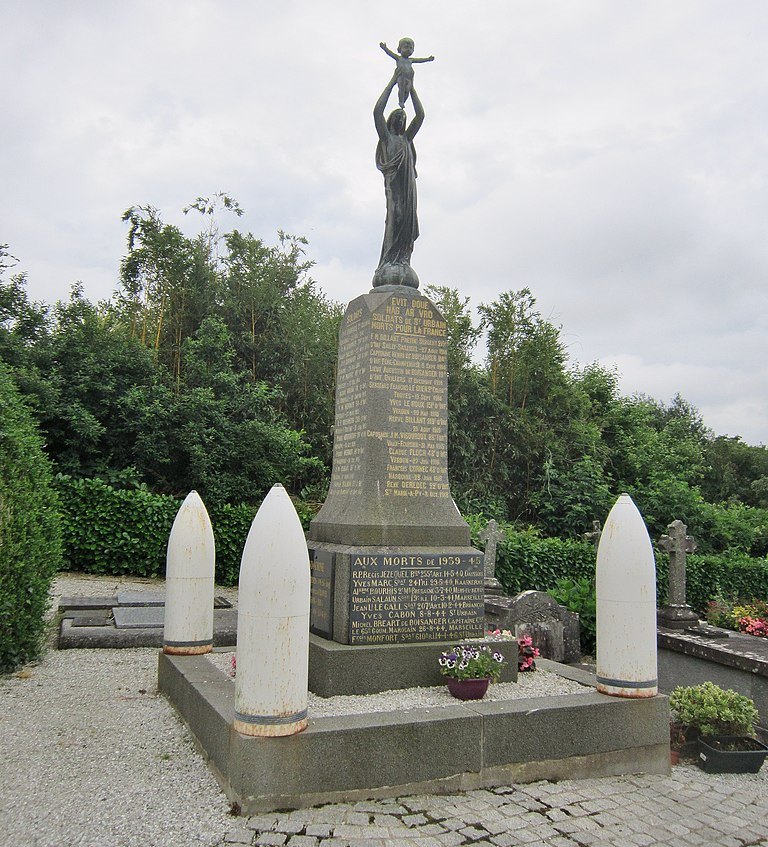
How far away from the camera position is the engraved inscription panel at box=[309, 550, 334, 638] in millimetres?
5906

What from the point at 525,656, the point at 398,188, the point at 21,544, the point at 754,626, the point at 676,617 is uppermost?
the point at 398,188

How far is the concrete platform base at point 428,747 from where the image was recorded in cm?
409

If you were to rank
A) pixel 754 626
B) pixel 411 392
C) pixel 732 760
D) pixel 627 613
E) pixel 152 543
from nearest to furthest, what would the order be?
pixel 627 613 → pixel 732 760 → pixel 411 392 → pixel 754 626 → pixel 152 543

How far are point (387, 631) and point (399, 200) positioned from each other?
4220 mm

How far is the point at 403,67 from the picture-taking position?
7.21 meters

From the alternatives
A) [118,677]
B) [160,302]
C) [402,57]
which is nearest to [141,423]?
[160,302]

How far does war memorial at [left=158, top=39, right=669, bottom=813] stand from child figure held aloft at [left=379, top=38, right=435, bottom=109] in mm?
14

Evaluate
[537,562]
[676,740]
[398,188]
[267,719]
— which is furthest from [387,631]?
[537,562]

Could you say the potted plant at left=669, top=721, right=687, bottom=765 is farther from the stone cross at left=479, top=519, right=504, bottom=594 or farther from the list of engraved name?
the stone cross at left=479, top=519, right=504, bottom=594

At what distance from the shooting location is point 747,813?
182 inches

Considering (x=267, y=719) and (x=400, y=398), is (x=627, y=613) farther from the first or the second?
(x=267, y=719)

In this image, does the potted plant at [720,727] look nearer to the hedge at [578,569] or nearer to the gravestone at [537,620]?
the gravestone at [537,620]

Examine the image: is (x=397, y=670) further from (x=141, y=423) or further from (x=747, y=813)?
(x=141, y=423)

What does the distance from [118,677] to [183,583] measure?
1665 mm
